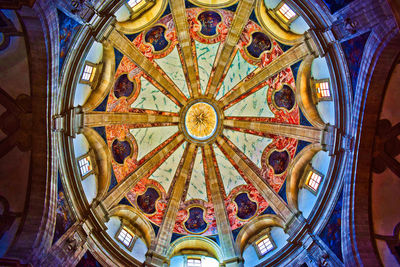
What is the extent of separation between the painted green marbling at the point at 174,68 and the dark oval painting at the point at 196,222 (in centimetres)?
834

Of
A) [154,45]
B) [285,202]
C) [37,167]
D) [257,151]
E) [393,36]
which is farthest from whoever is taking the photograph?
[257,151]

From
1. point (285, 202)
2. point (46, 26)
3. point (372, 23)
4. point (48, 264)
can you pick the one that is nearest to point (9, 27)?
point (46, 26)

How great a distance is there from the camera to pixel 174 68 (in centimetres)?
2398

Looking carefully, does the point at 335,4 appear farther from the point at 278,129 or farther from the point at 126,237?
the point at 126,237

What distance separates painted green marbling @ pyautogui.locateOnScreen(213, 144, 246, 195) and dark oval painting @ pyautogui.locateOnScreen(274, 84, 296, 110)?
5.48m

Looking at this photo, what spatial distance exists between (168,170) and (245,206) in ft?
19.2

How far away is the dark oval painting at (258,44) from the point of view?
21172 mm

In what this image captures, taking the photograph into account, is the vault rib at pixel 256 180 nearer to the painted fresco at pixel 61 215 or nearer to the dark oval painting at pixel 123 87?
the dark oval painting at pixel 123 87

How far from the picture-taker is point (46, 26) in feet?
41.8

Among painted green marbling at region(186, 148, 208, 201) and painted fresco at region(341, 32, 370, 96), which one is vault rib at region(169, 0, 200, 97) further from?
painted fresco at region(341, 32, 370, 96)

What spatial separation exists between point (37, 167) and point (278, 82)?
14.7m

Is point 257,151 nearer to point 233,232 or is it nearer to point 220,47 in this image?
point 233,232

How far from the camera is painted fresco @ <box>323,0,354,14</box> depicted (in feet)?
43.6

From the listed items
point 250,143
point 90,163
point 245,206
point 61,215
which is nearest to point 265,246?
point 245,206
